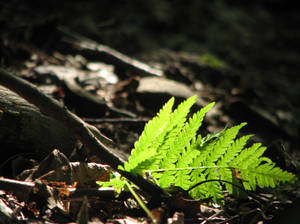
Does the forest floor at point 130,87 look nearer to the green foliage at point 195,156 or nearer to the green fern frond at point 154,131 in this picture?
the green foliage at point 195,156

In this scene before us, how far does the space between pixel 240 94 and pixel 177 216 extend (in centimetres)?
318

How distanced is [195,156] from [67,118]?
800 mm

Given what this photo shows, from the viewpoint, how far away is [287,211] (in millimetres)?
1606

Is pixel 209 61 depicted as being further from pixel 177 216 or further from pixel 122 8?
pixel 177 216

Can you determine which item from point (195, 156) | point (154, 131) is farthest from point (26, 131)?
point (195, 156)

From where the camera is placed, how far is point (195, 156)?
163 centimetres

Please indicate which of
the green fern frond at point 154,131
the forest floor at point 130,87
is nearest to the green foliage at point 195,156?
the green fern frond at point 154,131

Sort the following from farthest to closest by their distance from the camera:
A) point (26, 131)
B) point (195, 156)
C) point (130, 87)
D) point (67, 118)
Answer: point (130, 87) → point (26, 131) → point (195, 156) → point (67, 118)

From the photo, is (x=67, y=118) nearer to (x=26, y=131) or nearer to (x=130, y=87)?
(x=26, y=131)

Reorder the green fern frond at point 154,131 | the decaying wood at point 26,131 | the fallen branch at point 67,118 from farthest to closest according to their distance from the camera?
1. the decaying wood at point 26,131
2. the green fern frond at point 154,131
3. the fallen branch at point 67,118

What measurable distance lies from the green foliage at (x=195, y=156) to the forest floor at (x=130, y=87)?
14 centimetres

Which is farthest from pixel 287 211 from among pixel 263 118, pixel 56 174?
pixel 263 118

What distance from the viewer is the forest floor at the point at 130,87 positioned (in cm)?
158

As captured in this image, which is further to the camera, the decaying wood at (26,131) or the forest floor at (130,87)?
the decaying wood at (26,131)
